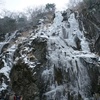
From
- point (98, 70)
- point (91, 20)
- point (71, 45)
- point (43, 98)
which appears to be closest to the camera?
point (43, 98)

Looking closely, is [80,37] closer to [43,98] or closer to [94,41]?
[94,41]

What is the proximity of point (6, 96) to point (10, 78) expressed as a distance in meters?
1.51

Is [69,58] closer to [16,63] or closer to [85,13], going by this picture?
[16,63]

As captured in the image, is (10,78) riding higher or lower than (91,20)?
lower

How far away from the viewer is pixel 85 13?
20078 mm

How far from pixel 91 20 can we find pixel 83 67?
282 inches

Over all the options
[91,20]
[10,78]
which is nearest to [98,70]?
[10,78]

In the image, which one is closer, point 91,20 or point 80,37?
point 80,37

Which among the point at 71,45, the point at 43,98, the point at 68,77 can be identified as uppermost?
the point at 71,45

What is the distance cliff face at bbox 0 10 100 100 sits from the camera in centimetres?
1283

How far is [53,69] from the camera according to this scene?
1347 centimetres

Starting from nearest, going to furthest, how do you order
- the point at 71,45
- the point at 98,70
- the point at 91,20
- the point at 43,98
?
the point at 43,98
the point at 98,70
the point at 71,45
the point at 91,20

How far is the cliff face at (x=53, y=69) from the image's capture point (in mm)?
12828

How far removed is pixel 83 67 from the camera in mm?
13773
